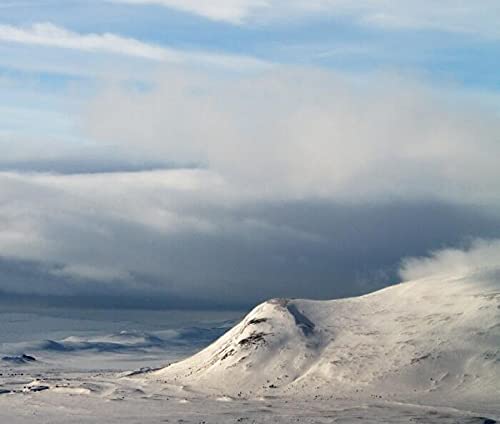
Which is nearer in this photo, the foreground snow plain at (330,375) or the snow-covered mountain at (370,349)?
the foreground snow plain at (330,375)

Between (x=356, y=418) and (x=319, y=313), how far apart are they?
205 feet

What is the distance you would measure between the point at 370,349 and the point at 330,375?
11.3 m

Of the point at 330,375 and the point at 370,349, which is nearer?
the point at 330,375

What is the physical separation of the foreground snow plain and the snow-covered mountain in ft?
0.68

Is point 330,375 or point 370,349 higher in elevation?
point 370,349

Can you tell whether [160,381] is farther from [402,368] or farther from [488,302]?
[488,302]

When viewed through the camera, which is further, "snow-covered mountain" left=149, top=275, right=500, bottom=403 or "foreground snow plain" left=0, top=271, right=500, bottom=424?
"snow-covered mountain" left=149, top=275, right=500, bottom=403

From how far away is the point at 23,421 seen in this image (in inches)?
5330

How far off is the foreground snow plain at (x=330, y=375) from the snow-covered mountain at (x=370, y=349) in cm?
21

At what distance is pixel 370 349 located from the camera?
17200cm

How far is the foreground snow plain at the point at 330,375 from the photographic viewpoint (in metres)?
140

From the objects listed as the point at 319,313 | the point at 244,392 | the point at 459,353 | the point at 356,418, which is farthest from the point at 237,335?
the point at 356,418

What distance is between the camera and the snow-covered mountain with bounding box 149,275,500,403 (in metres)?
158

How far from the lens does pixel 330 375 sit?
539ft
